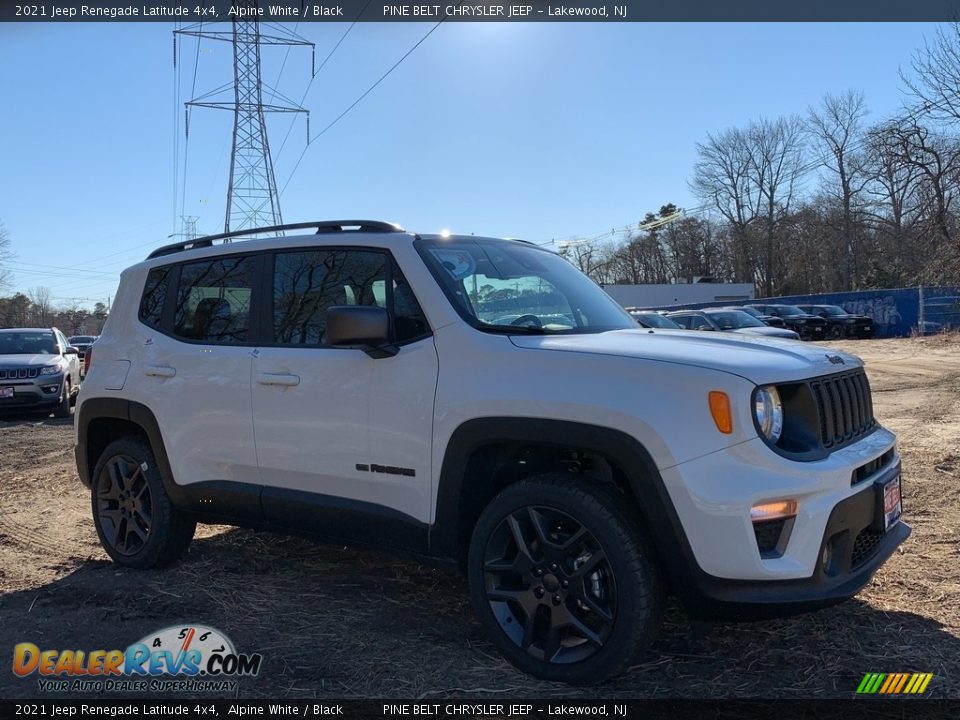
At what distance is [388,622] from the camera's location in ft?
12.4

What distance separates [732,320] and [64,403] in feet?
52.8

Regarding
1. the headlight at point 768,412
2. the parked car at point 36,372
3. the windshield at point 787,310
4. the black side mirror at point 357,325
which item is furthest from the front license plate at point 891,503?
the windshield at point 787,310

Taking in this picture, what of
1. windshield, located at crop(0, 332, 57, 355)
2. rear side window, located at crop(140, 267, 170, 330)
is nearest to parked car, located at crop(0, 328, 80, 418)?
windshield, located at crop(0, 332, 57, 355)

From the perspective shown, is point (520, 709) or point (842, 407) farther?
point (842, 407)

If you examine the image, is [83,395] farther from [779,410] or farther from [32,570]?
[779,410]

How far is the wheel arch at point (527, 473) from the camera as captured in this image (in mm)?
2824

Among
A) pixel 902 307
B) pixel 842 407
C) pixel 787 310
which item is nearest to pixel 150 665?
pixel 842 407

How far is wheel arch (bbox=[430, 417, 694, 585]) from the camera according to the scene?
2.82 meters

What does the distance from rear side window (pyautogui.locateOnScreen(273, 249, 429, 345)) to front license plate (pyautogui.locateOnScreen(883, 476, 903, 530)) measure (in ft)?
6.96

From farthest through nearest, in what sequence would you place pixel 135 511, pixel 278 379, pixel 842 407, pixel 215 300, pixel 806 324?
1. pixel 806 324
2. pixel 135 511
3. pixel 215 300
4. pixel 278 379
5. pixel 842 407

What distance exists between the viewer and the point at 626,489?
127 inches

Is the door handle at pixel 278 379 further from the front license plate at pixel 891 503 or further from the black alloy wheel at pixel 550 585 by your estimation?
the front license plate at pixel 891 503

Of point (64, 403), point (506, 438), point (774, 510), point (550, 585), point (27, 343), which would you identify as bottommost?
point (64, 403)

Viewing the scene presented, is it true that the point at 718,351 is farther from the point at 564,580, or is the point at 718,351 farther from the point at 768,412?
the point at 564,580
